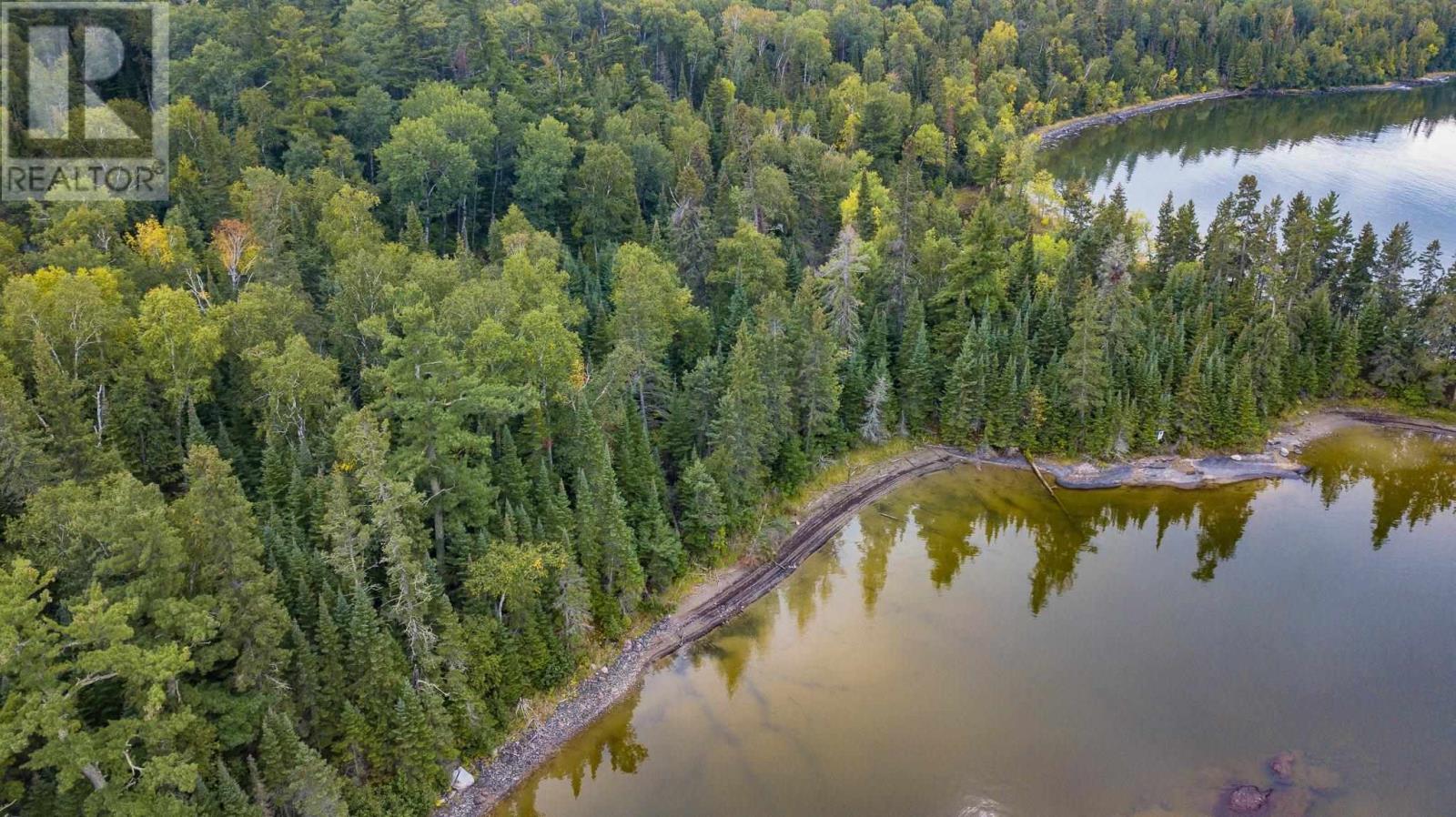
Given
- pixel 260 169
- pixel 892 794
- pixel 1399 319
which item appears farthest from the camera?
pixel 1399 319

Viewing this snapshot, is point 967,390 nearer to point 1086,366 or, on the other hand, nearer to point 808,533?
point 1086,366

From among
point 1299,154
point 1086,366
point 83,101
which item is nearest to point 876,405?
point 1086,366

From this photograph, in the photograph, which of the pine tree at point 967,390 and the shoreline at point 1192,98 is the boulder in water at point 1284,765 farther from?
the shoreline at point 1192,98

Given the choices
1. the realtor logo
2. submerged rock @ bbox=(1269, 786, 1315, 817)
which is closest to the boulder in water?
submerged rock @ bbox=(1269, 786, 1315, 817)

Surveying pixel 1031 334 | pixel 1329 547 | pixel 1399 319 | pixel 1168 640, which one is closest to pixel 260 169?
pixel 1031 334

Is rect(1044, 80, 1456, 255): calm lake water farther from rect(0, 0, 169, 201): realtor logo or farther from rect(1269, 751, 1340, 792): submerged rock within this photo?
rect(0, 0, 169, 201): realtor logo

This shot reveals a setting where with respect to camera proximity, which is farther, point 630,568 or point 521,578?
point 630,568

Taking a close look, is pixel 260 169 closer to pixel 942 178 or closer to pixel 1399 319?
pixel 942 178
